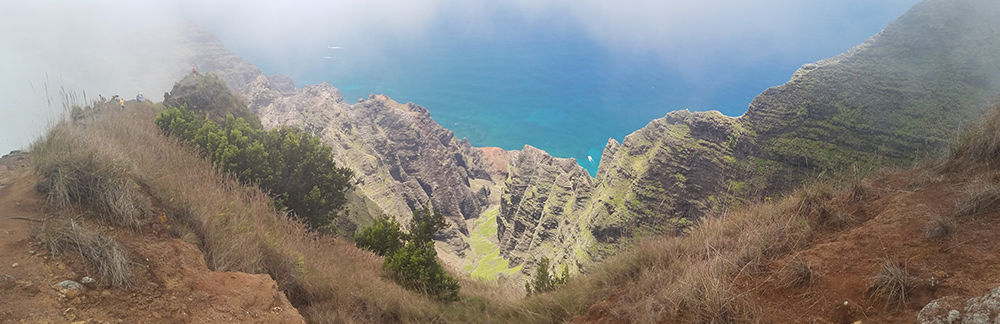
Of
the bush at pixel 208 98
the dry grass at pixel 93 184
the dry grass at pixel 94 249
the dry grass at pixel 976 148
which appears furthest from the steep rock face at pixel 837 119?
the bush at pixel 208 98

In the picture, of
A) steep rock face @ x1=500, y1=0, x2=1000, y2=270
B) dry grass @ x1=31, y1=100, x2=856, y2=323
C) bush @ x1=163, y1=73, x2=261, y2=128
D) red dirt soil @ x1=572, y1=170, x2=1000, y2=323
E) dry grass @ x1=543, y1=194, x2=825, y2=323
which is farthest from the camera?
steep rock face @ x1=500, y1=0, x2=1000, y2=270

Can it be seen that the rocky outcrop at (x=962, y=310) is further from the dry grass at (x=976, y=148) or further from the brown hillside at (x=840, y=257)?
the dry grass at (x=976, y=148)

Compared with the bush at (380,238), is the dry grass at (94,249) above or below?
above

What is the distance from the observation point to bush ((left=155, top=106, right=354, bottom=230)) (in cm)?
1386

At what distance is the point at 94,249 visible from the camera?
13.0 feet

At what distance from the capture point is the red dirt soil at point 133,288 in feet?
11.4

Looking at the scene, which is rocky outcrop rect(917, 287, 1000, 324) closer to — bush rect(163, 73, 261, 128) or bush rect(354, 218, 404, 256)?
bush rect(354, 218, 404, 256)

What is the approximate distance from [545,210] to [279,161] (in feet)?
147

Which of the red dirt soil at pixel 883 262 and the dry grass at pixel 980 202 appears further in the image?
the dry grass at pixel 980 202

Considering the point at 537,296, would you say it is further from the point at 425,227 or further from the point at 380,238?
the point at 380,238

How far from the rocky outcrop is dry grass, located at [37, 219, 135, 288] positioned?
635cm

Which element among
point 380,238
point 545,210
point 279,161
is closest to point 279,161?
point 279,161

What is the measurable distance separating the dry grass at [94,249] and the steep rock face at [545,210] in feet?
117

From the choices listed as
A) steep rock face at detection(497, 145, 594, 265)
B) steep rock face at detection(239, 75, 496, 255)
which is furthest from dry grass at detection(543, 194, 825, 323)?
steep rock face at detection(239, 75, 496, 255)
